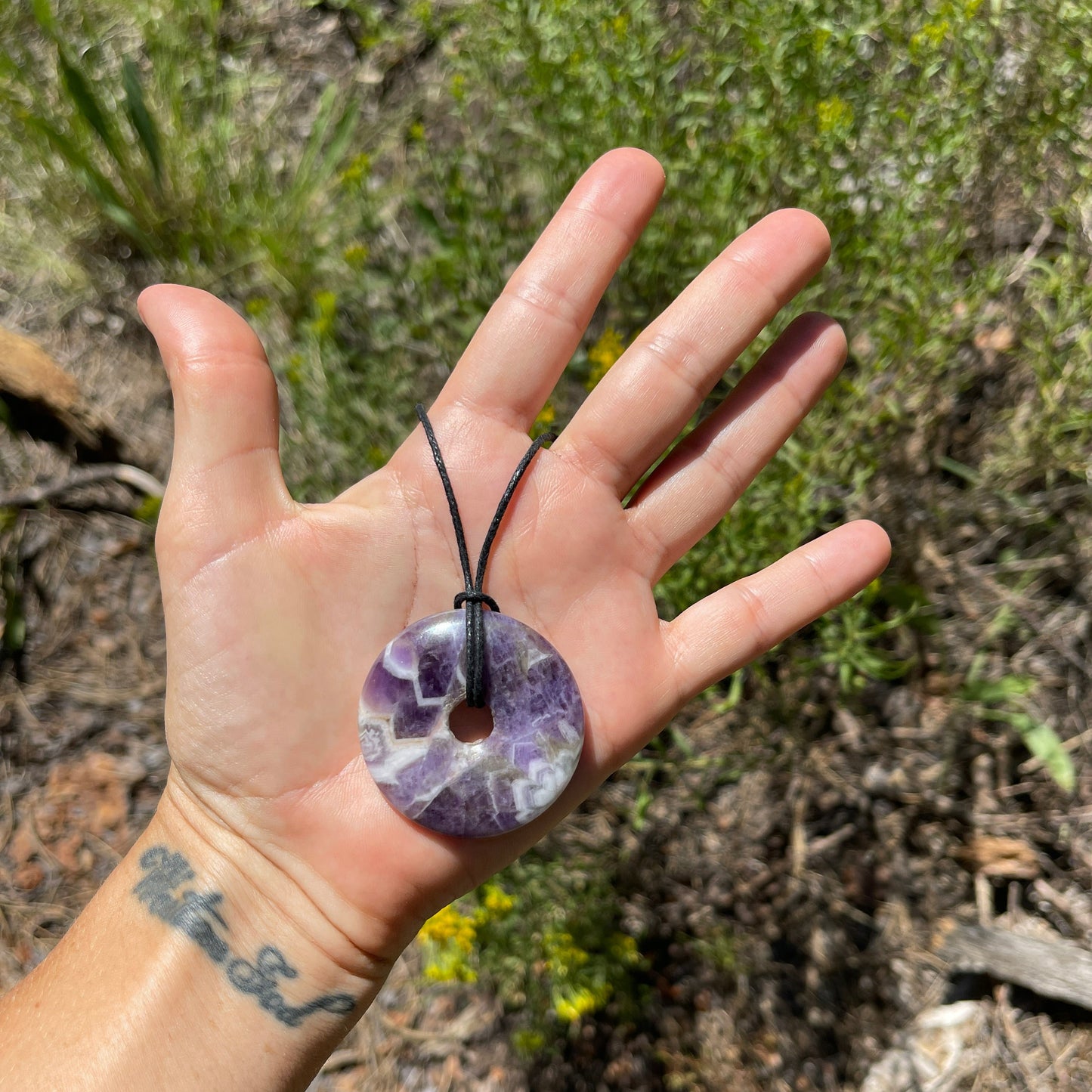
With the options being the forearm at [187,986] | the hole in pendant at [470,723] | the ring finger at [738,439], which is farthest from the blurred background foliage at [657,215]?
the hole in pendant at [470,723]

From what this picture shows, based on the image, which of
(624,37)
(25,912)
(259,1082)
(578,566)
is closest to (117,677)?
(25,912)

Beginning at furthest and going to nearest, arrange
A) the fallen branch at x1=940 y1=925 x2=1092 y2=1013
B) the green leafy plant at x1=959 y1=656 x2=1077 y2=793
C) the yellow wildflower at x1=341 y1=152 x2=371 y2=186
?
1. the yellow wildflower at x1=341 y1=152 x2=371 y2=186
2. the green leafy plant at x1=959 y1=656 x2=1077 y2=793
3. the fallen branch at x1=940 y1=925 x2=1092 y2=1013

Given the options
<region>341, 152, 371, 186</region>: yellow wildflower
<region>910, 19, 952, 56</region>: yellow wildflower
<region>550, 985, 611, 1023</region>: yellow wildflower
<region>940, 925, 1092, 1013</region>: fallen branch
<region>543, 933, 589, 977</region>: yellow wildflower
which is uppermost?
<region>341, 152, 371, 186</region>: yellow wildflower

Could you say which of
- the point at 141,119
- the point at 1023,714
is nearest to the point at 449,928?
the point at 1023,714

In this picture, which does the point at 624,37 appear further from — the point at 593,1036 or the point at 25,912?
the point at 25,912

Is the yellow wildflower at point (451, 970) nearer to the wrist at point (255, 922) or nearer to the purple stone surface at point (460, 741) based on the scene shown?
the wrist at point (255, 922)

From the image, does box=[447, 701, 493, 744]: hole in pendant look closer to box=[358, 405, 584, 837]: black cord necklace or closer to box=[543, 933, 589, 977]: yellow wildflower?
box=[358, 405, 584, 837]: black cord necklace

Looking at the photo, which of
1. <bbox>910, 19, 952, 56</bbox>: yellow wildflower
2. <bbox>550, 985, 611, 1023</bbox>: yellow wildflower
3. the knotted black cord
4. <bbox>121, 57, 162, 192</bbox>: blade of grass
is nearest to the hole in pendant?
the knotted black cord
